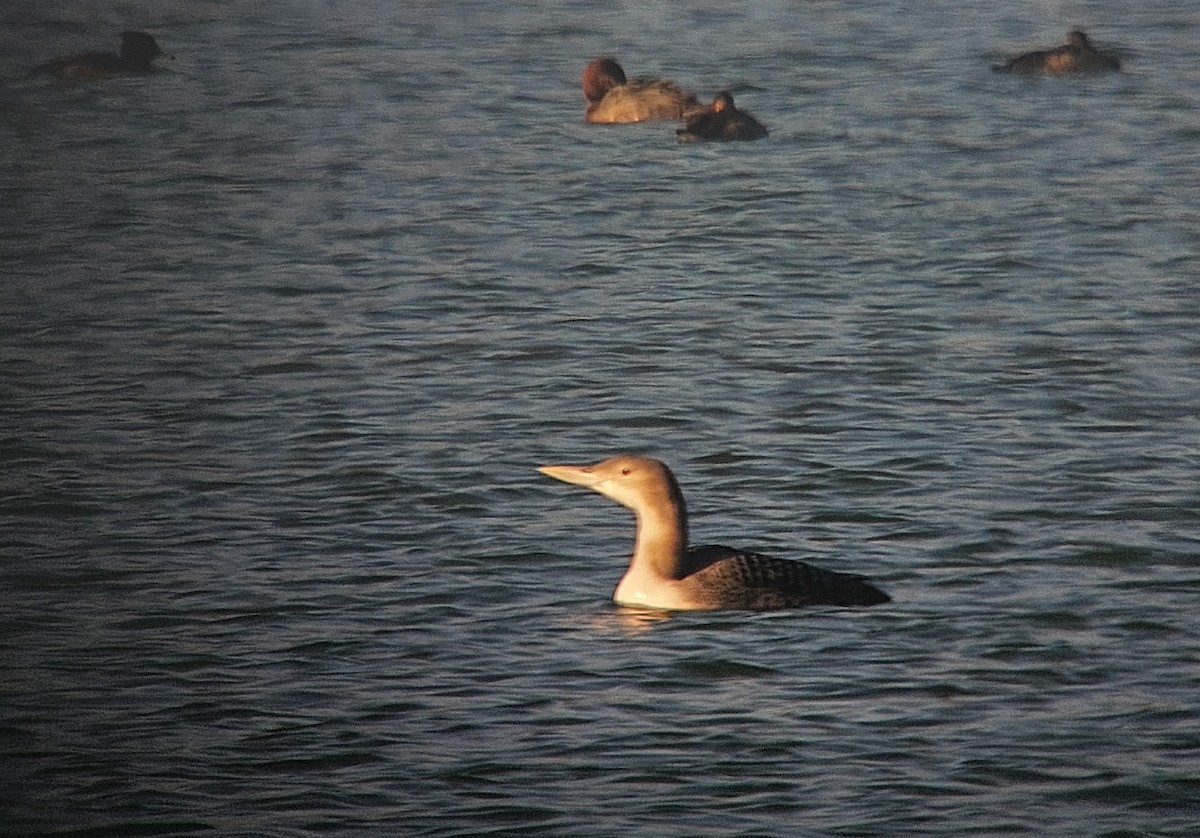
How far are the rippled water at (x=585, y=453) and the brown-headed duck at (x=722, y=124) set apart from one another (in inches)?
9.2

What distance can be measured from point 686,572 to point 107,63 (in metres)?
20.7

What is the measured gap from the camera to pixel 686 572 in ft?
38.3

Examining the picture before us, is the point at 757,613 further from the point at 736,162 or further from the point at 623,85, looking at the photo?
the point at 623,85

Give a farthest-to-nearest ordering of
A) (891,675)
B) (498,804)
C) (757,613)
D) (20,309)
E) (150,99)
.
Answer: (150,99) → (20,309) → (757,613) → (891,675) → (498,804)

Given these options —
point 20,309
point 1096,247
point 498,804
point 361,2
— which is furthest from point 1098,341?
point 361,2

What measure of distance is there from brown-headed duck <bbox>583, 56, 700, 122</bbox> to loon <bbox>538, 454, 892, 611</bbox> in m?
15.4

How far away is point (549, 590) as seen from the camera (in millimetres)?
12016

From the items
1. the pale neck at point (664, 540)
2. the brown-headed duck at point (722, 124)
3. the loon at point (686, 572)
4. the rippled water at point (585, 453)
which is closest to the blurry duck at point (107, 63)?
the rippled water at point (585, 453)

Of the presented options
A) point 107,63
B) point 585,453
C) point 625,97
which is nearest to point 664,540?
point 585,453

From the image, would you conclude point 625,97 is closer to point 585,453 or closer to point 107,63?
point 107,63

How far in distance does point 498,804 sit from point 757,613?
247 cm

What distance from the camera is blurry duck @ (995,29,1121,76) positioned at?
29.3 metres

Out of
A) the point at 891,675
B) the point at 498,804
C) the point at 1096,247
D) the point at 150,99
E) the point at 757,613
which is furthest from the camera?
the point at 150,99

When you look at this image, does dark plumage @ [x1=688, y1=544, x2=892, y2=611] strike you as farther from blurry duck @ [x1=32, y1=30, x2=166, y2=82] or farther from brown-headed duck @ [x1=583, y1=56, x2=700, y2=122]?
blurry duck @ [x1=32, y1=30, x2=166, y2=82]
